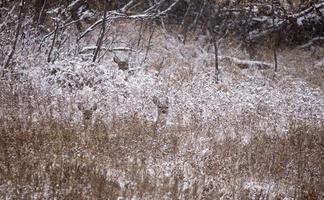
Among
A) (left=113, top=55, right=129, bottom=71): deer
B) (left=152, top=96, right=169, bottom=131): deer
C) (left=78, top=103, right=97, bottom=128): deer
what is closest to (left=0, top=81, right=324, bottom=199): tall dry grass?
(left=78, top=103, right=97, bottom=128): deer

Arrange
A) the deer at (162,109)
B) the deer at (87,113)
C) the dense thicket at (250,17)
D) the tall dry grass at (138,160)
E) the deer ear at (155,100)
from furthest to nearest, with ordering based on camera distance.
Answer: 1. the dense thicket at (250,17)
2. the deer ear at (155,100)
3. the deer at (162,109)
4. the deer at (87,113)
5. the tall dry grass at (138,160)

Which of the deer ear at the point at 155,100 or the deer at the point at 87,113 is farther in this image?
the deer ear at the point at 155,100

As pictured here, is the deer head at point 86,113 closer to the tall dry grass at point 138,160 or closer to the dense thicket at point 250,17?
the tall dry grass at point 138,160

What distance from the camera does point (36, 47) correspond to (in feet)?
29.9

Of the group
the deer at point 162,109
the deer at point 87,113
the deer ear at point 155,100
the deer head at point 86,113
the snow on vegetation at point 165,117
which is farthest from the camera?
the deer ear at point 155,100

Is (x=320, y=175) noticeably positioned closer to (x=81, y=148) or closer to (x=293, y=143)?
(x=293, y=143)

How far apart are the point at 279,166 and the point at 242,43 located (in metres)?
9.84

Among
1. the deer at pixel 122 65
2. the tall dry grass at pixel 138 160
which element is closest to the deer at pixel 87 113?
the tall dry grass at pixel 138 160

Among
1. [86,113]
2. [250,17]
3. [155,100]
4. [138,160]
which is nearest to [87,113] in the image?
[86,113]

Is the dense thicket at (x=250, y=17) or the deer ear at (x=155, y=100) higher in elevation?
the dense thicket at (x=250, y=17)

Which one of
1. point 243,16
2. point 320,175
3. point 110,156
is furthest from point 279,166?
point 243,16

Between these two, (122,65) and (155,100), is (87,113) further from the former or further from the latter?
(122,65)

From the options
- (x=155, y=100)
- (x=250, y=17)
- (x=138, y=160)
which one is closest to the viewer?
(x=138, y=160)

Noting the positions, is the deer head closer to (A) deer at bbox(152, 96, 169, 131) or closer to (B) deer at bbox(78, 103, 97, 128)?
(B) deer at bbox(78, 103, 97, 128)
